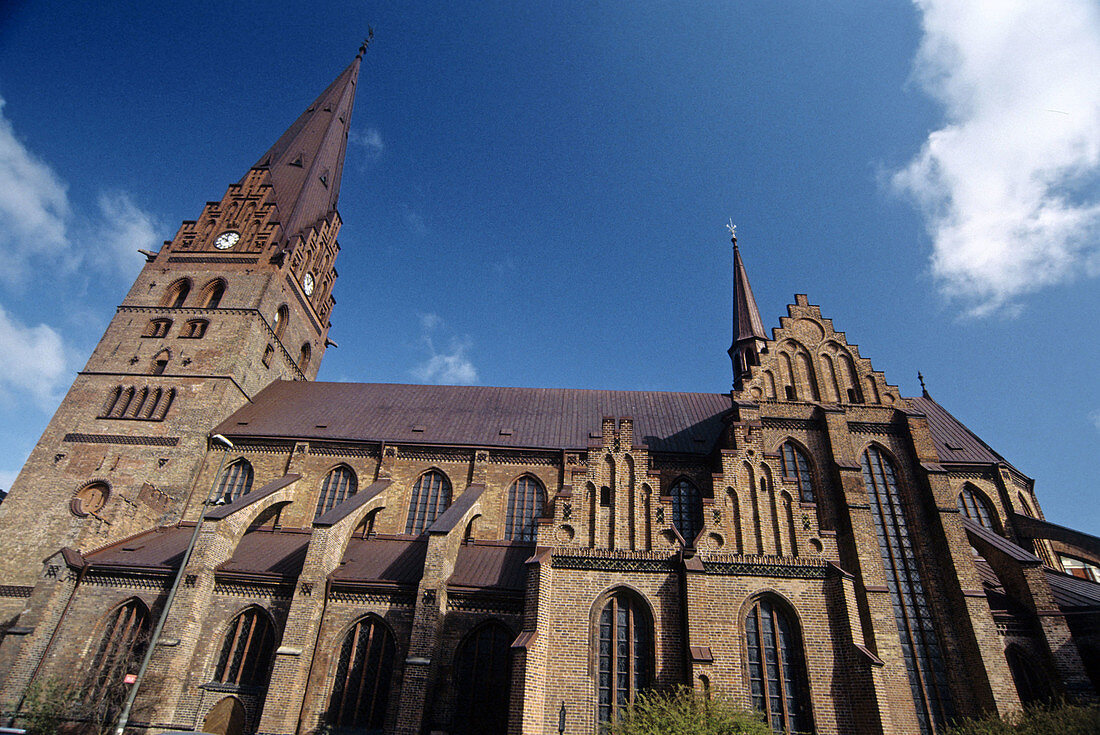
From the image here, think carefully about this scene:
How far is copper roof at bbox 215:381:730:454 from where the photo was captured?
22984 mm

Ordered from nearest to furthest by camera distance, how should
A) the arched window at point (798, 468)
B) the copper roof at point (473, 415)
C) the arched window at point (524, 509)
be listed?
the arched window at point (798, 468)
the arched window at point (524, 509)
the copper roof at point (473, 415)

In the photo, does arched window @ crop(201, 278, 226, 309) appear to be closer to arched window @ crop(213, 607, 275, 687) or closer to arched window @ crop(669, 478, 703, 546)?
arched window @ crop(213, 607, 275, 687)

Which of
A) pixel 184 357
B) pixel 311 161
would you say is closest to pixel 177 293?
pixel 184 357

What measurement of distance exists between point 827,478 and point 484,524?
1141cm

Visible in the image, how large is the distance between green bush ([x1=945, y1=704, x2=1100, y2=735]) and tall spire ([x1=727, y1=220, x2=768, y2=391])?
41.7 feet

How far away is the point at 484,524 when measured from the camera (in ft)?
67.9

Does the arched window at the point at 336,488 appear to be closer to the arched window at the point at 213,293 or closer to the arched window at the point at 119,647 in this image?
the arched window at the point at 119,647

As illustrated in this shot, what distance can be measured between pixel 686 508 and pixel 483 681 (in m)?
8.91

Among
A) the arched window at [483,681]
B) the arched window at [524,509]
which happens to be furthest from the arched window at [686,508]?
the arched window at [483,681]

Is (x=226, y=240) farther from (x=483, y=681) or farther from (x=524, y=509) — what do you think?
(x=483, y=681)

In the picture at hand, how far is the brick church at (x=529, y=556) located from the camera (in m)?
13.8

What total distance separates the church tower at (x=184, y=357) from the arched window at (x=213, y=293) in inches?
2.4

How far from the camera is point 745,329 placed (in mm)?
24656

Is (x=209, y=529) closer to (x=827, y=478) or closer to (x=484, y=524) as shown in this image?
(x=484, y=524)
